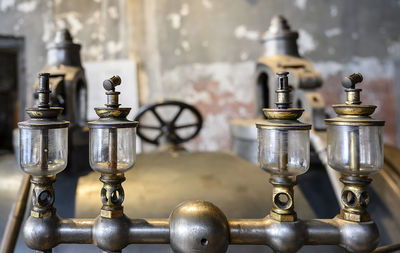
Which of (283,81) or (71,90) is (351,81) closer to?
(283,81)

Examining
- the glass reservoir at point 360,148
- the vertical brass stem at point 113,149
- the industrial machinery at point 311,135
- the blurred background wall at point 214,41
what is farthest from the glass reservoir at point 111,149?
the blurred background wall at point 214,41

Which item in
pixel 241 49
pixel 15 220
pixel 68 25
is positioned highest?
pixel 68 25

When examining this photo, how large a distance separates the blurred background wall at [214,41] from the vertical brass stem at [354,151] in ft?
9.80

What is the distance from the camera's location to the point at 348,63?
142 inches

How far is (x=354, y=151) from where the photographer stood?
0.77 metres

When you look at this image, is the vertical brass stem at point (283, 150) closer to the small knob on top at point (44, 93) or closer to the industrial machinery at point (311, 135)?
the industrial machinery at point (311, 135)

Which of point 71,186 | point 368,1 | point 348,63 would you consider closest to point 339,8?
point 368,1

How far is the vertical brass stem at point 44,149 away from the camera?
2.56ft

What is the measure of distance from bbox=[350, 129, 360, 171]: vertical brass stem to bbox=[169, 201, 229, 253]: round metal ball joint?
0.33 m

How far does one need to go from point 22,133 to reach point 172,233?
0.44 m

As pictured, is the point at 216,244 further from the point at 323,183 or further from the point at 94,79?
the point at 94,79

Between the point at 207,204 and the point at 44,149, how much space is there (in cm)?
42

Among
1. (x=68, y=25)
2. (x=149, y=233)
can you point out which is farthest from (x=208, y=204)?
(x=68, y=25)

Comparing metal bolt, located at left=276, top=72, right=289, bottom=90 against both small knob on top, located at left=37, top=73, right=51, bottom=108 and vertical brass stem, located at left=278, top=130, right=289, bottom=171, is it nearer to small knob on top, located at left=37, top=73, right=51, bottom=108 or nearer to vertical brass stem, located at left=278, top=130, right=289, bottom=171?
vertical brass stem, located at left=278, top=130, right=289, bottom=171
